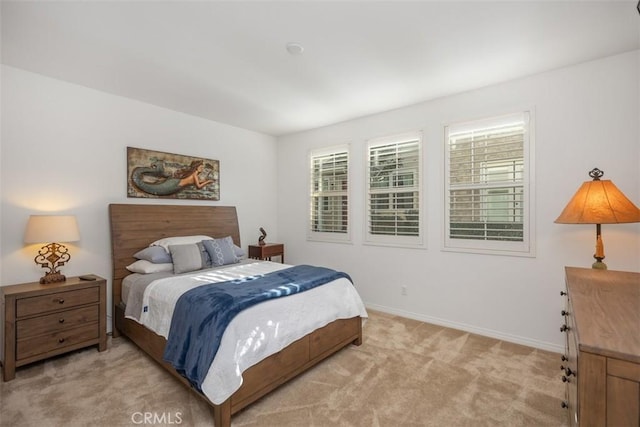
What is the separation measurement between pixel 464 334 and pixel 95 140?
4442mm

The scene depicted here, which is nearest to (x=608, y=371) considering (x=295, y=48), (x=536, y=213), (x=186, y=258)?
(x=536, y=213)

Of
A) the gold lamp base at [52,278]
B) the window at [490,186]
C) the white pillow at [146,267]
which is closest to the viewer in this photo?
the gold lamp base at [52,278]

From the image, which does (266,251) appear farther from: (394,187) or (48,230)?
(48,230)

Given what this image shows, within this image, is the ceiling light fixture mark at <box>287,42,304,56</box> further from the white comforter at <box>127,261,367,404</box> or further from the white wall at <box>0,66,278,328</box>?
the white wall at <box>0,66,278,328</box>

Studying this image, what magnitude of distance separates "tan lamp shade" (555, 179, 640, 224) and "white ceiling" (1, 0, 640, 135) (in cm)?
118

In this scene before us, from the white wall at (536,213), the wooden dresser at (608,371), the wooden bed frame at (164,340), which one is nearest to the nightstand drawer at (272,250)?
the wooden bed frame at (164,340)

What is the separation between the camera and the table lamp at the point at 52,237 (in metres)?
2.57

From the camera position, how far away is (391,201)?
12.8 feet

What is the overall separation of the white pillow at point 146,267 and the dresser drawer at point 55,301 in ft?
1.35

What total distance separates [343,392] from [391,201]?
2.38 meters

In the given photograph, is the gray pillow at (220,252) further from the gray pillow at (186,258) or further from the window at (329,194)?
the window at (329,194)

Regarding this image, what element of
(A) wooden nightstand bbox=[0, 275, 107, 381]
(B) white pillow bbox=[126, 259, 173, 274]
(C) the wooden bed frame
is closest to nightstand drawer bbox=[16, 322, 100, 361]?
(A) wooden nightstand bbox=[0, 275, 107, 381]

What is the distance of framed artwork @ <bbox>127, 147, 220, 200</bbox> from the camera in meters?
3.49

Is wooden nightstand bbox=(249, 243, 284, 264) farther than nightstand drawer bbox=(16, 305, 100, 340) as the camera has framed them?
Yes
